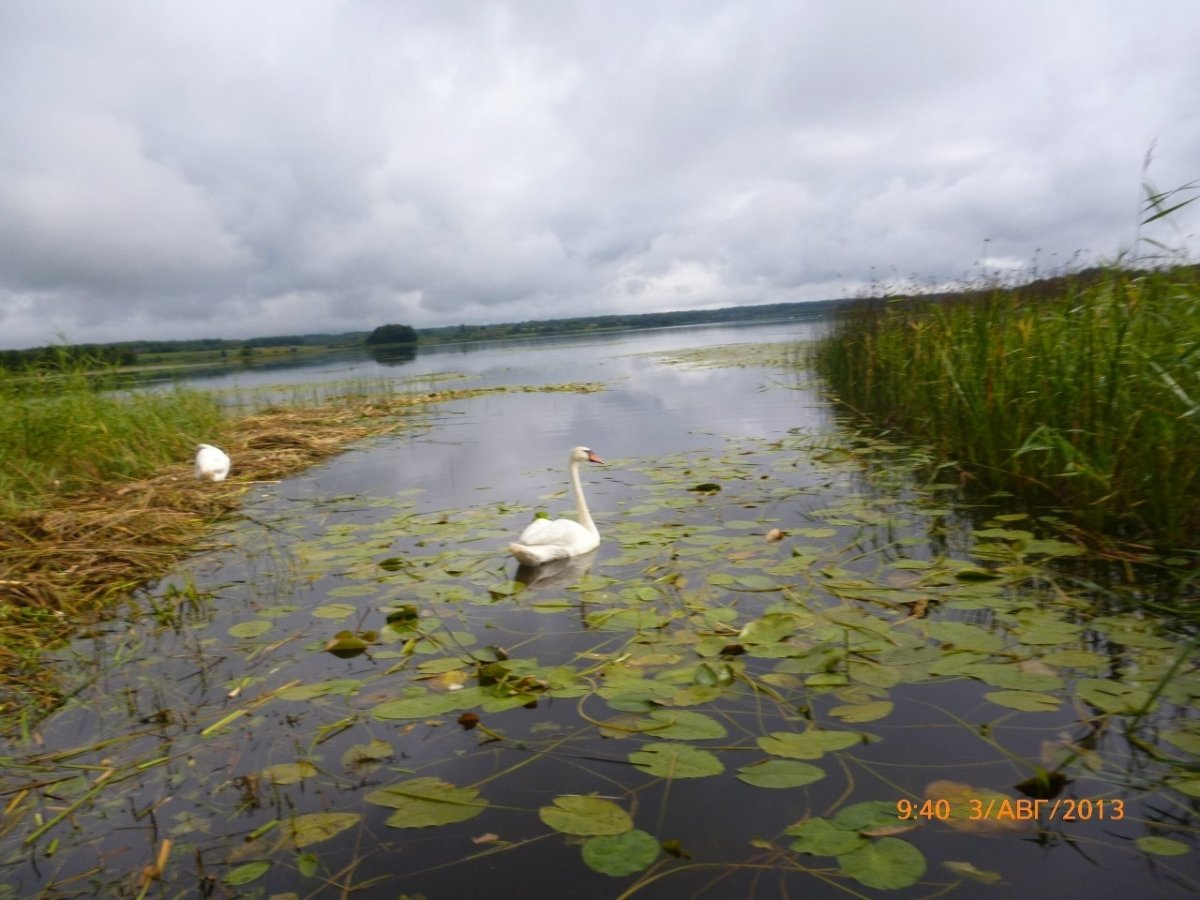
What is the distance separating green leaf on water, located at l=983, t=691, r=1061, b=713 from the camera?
2662mm

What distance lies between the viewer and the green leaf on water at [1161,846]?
196cm

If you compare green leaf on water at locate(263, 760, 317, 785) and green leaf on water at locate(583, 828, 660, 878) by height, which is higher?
green leaf on water at locate(583, 828, 660, 878)

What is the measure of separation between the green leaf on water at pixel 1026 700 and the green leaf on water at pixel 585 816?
162 cm

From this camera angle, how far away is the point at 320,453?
1097cm

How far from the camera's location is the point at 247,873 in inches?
83.7

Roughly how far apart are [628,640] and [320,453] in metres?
8.76

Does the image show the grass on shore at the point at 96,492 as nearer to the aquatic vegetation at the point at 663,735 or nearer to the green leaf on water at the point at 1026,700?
the aquatic vegetation at the point at 663,735

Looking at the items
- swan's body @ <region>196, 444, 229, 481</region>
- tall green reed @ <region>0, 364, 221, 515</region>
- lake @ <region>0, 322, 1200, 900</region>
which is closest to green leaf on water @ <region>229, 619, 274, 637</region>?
lake @ <region>0, 322, 1200, 900</region>

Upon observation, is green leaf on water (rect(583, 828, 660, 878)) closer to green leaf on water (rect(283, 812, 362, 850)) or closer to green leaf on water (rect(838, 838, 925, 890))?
green leaf on water (rect(838, 838, 925, 890))

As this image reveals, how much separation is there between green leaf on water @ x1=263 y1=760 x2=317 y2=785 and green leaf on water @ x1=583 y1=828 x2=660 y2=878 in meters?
1.20

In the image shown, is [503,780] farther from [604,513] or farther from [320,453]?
[320,453]

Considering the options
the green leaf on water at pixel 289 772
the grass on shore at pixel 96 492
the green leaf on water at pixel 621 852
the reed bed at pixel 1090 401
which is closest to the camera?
the green leaf on water at pixel 621 852
